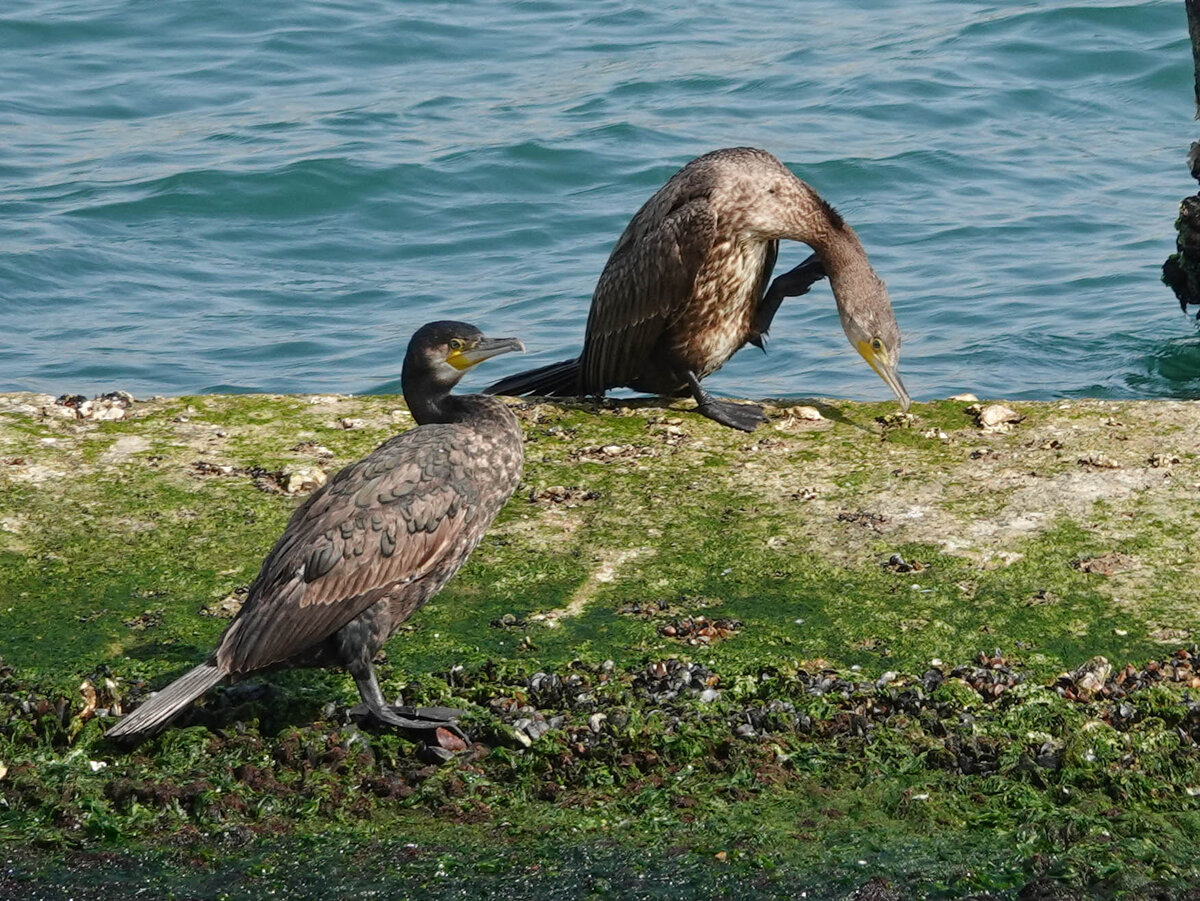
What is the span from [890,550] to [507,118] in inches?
381

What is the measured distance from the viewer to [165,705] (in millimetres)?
4051

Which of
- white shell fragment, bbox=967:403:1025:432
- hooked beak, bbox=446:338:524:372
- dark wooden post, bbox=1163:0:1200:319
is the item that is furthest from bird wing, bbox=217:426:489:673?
dark wooden post, bbox=1163:0:1200:319

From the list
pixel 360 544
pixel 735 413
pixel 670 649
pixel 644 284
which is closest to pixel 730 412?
pixel 735 413

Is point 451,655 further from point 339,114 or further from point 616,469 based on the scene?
point 339,114

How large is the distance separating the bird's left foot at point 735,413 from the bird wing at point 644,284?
50cm

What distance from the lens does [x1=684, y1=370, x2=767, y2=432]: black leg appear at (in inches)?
244

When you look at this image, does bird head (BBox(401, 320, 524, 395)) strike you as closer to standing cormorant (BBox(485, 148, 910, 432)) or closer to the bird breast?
standing cormorant (BBox(485, 148, 910, 432))

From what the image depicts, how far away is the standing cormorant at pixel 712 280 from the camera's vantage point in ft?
21.6

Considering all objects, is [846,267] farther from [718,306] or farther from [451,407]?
[451,407]

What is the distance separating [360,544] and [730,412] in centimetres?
229

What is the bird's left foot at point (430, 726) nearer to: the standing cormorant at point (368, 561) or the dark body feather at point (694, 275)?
the standing cormorant at point (368, 561)

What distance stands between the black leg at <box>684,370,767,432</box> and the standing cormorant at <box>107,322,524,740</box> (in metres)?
1.62

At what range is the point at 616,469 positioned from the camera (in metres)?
5.74

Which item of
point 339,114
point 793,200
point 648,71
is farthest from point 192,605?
point 648,71
